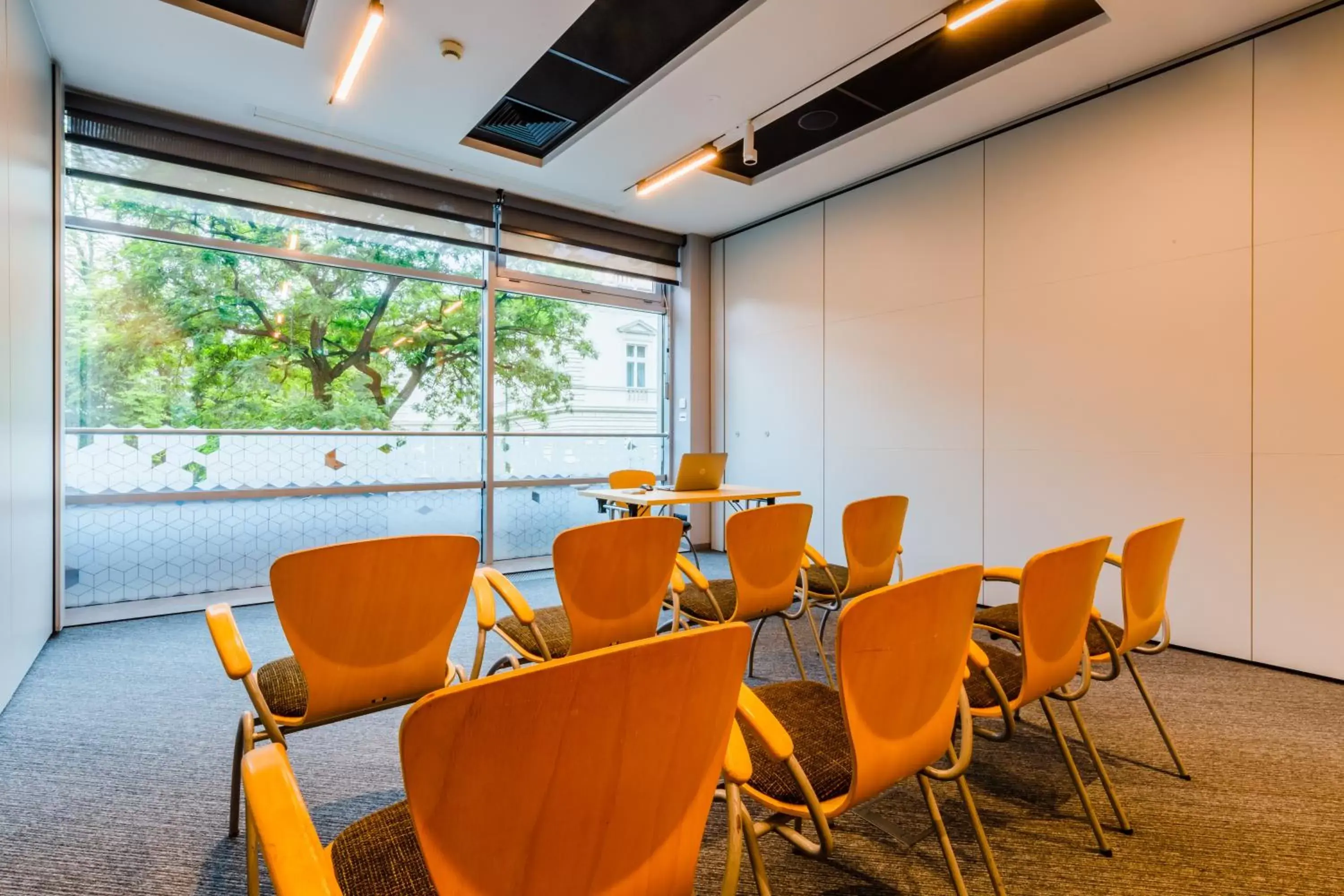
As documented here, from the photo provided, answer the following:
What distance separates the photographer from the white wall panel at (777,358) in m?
5.41

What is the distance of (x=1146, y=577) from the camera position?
2.01 m

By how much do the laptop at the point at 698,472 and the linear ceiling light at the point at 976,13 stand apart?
8.15ft

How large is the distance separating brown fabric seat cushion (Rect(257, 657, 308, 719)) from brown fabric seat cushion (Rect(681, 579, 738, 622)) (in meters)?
1.38

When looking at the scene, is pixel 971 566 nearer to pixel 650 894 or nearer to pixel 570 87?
pixel 650 894

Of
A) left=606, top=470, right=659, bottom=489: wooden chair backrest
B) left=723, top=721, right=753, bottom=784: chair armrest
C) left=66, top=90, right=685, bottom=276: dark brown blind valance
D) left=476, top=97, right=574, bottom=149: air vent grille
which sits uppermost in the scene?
left=476, top=97, right=574, bottom=149: air vent grille

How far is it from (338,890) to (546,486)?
16.4ft

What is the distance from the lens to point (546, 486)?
5703mm

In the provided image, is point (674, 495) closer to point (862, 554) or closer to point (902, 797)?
point (862, 554)

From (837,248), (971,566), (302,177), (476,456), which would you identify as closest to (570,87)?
(302,177)

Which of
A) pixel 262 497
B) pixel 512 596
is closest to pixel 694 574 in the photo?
pixel 512 596

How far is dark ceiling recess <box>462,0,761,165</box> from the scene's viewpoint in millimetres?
3086

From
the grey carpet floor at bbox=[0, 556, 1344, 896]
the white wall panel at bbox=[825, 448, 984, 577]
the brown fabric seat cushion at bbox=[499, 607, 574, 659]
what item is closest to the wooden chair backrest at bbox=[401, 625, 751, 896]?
the grey carpet floor at bbox=[0, 556, 1344, 896]

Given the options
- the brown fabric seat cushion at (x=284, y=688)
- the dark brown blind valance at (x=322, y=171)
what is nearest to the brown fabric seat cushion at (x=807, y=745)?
the brown fabric seat cushion at (x=284, y=688)

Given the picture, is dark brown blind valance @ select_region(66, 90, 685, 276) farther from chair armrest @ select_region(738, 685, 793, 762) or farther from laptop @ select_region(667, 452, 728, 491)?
chair armrest @ select_region(738, 685, 793, 762)
